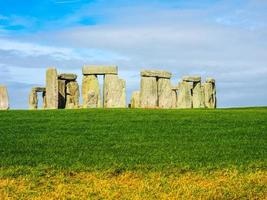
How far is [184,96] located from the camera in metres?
37.4

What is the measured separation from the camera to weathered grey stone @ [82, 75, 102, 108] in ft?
104

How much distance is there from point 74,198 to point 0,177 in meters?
2.30

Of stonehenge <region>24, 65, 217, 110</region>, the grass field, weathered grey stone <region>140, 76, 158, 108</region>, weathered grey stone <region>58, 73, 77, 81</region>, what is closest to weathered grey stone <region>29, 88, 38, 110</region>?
stonehenge <region>24, 65, 217, 110</region>

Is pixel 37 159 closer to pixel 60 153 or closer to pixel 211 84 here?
pixel 60 153

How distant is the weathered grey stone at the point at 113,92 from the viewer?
31.7m

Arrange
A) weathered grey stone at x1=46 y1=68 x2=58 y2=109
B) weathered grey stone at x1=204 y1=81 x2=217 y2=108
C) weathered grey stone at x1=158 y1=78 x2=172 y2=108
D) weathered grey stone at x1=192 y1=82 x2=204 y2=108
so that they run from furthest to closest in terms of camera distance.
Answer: weathered grey stone at x1=204 y1=81 x2=217 y2=108
weathered grey stone at x1=192 y1=82 x2=204 y2=108
weathered grey stone at x1=158 y1=78 x2=172 y2=108
weathered grey stone at x1=46 y1=68 x2=58 y2=109

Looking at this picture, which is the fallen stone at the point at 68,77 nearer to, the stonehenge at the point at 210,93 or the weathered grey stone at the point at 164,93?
the weathered grey stone at the point at 164,93

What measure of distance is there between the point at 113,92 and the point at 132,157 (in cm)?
1823

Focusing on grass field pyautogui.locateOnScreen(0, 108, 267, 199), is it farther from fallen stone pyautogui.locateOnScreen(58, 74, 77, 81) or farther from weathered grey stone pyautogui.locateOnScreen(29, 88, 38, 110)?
weathered grey stone pyautogui.locateOnScreen(29, 88, 38, 110)

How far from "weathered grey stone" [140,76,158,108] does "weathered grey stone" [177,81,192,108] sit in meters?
4.71

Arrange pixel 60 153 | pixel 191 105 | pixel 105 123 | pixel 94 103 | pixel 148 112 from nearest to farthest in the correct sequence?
pixel 60 153
pixel 105 123
pixel 148 112
pixel 94 103
pixel 191 105

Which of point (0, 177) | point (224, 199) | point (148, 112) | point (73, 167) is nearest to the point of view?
point (224, 199)

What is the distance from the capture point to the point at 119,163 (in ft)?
42.2

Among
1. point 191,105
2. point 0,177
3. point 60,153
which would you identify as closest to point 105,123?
point 60,153
